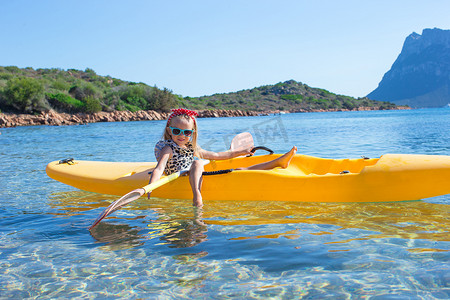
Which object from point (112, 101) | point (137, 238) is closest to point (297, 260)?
point (137, 238)

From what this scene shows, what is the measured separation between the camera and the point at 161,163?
144 inches

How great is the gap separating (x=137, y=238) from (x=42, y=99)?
3051 cm

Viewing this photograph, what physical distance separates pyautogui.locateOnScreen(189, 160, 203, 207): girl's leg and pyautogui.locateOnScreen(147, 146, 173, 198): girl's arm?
28 centimetres

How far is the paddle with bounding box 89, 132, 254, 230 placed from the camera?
124 inches

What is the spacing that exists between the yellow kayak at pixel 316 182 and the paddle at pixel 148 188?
45 centimetres

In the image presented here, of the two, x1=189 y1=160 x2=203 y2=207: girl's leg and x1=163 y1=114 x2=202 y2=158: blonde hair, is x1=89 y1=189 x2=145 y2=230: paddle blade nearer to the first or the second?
x1=189 y1=160 x2=203 y2=207: girl's leg

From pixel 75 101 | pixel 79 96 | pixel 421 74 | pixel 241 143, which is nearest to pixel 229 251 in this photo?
pixel 241 143

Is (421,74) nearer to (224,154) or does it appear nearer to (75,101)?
(75,101)

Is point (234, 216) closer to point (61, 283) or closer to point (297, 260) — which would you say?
point (297, 260)

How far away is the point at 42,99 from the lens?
97.9ft

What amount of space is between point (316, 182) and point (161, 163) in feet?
5.00

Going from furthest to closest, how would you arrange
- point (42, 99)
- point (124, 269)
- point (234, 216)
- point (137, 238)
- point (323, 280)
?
point (42, 99) < point (234, 216) < point (137, 238) < point (124, 269) < point (323, 280)

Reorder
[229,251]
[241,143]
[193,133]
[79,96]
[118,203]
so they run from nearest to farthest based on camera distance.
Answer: [229,251] < [118,203] < [193,133] < [241,143] < [79,96]

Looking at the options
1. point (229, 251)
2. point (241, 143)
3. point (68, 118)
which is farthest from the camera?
point (68, 118)
